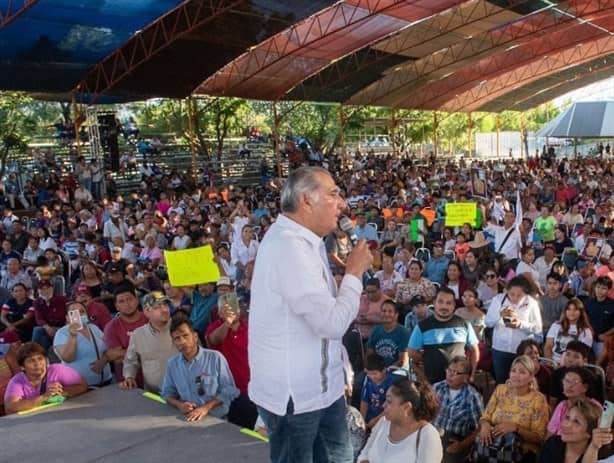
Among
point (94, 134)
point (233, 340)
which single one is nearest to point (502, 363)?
point (233, 340)

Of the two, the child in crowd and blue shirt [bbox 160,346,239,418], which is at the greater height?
blue shirt [bbox 160,346,239,418]

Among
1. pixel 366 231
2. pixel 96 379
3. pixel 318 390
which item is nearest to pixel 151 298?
pixel 96 379

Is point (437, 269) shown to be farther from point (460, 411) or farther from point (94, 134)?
point (94, 134)

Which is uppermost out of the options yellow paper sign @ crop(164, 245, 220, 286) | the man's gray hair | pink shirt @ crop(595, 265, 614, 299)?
the man's gray hair

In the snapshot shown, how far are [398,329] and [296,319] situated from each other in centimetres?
351

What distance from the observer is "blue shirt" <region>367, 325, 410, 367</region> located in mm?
4984

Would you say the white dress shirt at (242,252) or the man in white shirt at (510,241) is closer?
the man in white shirt at (510,241)

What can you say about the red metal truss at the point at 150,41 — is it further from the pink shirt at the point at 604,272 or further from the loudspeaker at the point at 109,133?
the pink shirt at the point at 604,272

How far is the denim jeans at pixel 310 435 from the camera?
1793 millimetres

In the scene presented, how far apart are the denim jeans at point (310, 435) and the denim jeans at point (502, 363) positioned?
345cm

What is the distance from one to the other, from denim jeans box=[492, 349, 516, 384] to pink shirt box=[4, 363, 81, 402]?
3440 mm

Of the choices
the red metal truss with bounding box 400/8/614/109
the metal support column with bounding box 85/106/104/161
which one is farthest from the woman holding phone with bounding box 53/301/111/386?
the red metal truss with bounding box 400/8/614/109

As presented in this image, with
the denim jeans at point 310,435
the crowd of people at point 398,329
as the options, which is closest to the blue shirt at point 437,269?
the crowd of people at point 398,329

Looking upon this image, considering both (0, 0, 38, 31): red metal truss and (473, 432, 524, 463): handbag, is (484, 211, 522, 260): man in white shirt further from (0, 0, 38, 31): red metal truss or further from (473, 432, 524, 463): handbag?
(0, 0, 38, 31): red metal truss
